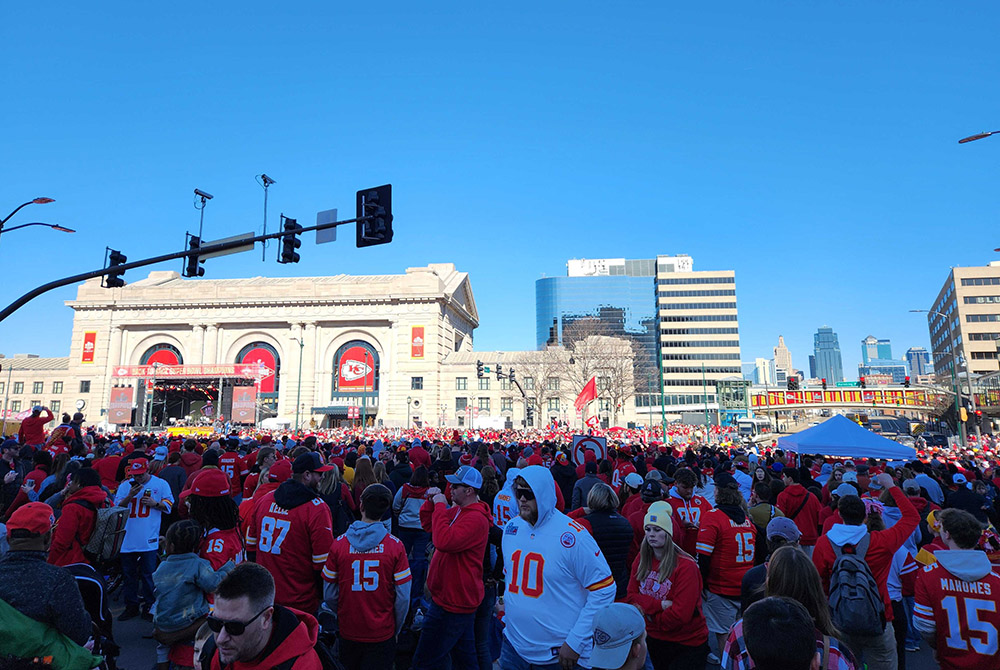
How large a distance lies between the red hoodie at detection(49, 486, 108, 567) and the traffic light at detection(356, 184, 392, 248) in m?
7.38

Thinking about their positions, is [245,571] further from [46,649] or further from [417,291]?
[417,291]

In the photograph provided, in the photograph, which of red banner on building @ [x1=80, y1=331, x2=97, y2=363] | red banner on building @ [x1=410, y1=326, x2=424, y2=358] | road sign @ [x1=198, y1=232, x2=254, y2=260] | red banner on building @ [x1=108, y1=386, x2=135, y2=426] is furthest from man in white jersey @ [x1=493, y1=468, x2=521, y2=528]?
red banner on building @ [x1=80, y1=331, x2=97, y2=363]

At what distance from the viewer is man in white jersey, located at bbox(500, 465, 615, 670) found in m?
3.75

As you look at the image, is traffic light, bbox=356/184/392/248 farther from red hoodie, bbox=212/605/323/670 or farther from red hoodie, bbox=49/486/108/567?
red hoodie, bbox=212/605/323/670

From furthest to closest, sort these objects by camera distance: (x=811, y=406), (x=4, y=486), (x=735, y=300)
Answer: (x=735, y=300) → (x=811, y=406) → (x=4, y=486)

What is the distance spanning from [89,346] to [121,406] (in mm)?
18982

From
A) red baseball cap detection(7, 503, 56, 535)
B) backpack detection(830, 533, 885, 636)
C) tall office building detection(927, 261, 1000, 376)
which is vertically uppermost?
tall office building detection(927, 261, 1000, 376)

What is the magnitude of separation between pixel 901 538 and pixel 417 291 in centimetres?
6218

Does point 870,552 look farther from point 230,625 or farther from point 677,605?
point 230,625

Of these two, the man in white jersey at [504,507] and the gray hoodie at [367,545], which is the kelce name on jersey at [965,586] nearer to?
the gray hoodie at [367,545]

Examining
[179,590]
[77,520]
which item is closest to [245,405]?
[77,520]

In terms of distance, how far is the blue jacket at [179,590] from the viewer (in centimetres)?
426

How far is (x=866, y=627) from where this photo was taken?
438cm

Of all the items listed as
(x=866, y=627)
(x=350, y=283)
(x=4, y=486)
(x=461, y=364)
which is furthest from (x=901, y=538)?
(x=350, y=283)
